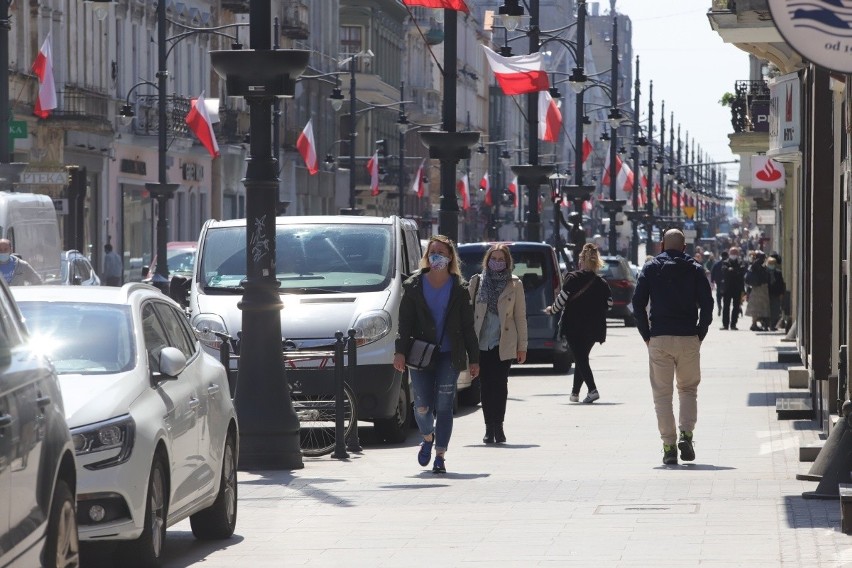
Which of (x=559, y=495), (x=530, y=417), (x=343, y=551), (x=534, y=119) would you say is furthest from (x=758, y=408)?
(x=534, y=119)

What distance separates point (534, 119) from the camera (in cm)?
3791

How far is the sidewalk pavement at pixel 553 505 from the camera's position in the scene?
10.1 metres

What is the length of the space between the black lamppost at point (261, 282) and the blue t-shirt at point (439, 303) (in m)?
1.14

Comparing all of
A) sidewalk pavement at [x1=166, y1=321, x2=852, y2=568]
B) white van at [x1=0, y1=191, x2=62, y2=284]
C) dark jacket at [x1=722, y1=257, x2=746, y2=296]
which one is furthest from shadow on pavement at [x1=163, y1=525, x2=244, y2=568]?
dark jacket at [x1=722, y1=257, x2=746, y2=296]

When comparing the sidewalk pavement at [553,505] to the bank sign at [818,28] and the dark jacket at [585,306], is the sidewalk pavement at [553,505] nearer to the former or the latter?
the dark jacket at [585,306]

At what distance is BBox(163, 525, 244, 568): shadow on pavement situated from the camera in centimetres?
1017

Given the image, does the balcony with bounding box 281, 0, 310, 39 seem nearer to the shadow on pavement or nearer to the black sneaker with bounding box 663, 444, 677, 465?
the black sneaker with bounding box 663, 444, 677, 465

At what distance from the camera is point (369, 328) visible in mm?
16781

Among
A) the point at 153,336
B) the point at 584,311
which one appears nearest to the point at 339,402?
the point at 153,336

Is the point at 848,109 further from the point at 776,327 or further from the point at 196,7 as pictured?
the point at 196,7

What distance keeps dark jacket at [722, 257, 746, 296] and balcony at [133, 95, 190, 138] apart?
58.3ft

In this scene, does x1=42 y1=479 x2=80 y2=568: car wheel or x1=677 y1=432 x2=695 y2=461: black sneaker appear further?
x1=677 y1=432 x2=695 y2=461: black sneaker

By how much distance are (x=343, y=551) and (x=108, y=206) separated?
42881mm

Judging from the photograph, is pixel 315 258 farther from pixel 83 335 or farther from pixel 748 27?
pixel 83 335
